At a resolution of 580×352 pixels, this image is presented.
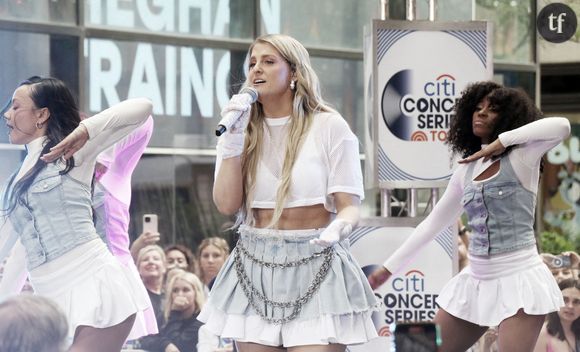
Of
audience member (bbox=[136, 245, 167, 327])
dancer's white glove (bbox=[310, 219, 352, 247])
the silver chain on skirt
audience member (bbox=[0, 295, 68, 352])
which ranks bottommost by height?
audience member (bbox=[136, 245, 167, 327])

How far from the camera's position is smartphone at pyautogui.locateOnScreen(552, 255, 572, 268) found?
6760 millimetres

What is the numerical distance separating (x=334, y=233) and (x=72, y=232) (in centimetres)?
→ 112

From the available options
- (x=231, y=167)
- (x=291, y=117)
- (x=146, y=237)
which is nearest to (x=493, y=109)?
(x=291, y=117)

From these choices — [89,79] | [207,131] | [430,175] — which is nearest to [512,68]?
[207,131]

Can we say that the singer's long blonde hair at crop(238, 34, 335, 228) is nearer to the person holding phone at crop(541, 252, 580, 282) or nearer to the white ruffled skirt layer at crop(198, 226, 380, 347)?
the white ruffled skirt layer at crop(198, 226, 380, 347)

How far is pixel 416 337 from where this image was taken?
243 cm

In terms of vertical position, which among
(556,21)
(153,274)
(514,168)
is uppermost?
(556,21)

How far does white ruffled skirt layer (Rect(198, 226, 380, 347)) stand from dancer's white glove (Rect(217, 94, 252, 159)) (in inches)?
9.4

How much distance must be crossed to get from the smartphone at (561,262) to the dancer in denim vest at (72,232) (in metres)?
3.24

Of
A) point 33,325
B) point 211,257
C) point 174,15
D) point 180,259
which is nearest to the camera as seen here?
point 33,325

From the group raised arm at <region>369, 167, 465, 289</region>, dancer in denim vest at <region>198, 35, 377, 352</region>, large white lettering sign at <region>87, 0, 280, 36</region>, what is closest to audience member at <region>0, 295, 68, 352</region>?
dancer in denim vest at <region>198, 35, 377, 352</region>

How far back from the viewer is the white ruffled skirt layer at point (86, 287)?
404 centimetres

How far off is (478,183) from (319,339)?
1.47m

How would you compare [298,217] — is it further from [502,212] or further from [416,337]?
[502,212]
